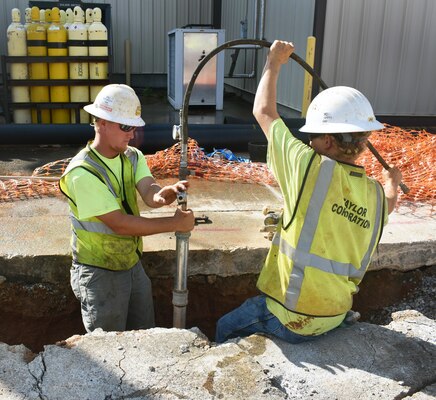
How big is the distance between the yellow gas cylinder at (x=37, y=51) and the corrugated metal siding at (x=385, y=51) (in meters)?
5.25

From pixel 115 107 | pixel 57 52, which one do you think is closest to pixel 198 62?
pixel 57 52

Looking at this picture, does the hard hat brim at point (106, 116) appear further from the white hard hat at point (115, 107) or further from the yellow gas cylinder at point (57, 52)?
the yellow gas cylinder at point (57, 52)

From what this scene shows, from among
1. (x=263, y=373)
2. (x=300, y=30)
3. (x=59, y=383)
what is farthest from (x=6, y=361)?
(x=300, y=30)

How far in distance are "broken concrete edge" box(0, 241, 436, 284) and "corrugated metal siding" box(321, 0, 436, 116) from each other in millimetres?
5932

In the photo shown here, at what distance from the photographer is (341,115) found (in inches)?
102

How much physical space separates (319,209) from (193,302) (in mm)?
2251

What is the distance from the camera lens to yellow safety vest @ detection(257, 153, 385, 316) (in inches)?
103

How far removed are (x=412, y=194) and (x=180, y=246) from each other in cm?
349

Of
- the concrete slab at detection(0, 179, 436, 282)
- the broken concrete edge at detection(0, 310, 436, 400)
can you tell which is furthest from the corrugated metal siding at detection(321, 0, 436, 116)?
the broken concrete edge at detection(0, 310, 436, 400)

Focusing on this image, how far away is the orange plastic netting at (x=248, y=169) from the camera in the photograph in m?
5.75

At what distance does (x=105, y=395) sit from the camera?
8.17 feet

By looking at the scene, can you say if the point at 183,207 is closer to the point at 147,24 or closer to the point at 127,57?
the point at 127,57

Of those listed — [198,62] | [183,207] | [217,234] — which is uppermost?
[198,62]

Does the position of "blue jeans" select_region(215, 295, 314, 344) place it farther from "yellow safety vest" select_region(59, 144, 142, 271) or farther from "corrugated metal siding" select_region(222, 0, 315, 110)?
"corrugated metal siding" select_region(222, 0, 315, 110)
